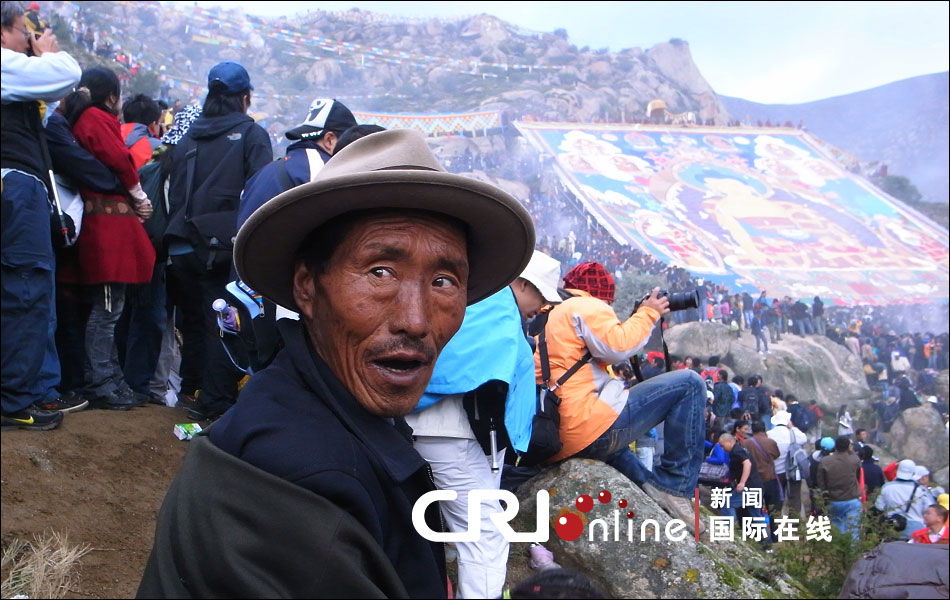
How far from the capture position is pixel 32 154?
351 cm

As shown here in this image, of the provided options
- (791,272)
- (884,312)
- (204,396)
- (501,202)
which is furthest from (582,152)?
(501,202)

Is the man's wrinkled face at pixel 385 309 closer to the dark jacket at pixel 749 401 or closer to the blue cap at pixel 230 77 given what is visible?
the blue cap at pixel 230 77

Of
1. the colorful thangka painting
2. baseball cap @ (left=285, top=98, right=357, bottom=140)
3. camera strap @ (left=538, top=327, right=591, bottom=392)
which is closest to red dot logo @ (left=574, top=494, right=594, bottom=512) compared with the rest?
camera strap @ (left=538, top=327, right=591, bottom=392)

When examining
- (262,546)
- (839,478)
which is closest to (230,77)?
(262,546)

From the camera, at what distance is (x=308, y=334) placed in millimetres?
1521

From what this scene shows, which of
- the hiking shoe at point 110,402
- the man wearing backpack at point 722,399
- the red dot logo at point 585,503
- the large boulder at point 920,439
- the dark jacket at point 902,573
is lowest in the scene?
the large boulder at point 920,439

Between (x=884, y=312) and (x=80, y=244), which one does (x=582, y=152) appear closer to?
(x=884, y=312)

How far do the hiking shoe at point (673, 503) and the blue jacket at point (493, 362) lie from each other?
1.53 metres

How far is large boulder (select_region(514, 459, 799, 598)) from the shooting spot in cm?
323

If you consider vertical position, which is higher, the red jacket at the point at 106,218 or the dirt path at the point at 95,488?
the red jacket at the point at 106,218

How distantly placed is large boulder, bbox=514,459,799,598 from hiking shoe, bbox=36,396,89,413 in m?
2.16

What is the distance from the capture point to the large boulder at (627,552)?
323cm

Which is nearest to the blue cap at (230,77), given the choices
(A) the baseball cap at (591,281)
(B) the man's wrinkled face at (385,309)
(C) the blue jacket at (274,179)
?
(C) the blue jacket at (274,179)

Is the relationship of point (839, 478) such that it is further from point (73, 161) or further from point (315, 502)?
point (315, 502)
